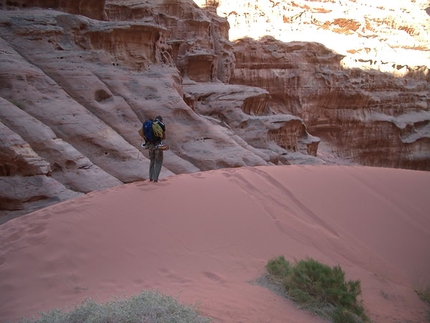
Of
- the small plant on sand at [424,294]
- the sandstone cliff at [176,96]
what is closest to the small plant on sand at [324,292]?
the small plant on sand at [424,294]

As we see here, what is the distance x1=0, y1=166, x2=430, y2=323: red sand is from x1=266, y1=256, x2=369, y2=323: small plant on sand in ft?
0.49

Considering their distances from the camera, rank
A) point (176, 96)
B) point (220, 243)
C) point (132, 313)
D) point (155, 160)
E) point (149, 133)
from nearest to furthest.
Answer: point (132, 313), point (220, 243), point (149, 133), point (155, 160), point (176, 96)

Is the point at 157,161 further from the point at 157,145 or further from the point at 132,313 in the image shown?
the point at 132,313

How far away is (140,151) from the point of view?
11.9 metres

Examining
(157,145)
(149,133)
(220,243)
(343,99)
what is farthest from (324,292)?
(343,99)

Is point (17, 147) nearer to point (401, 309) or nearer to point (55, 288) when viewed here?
point (55, 288)

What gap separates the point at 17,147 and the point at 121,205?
9.76 feet

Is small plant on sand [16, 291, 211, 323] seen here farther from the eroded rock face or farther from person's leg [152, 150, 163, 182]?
the eroded rock face

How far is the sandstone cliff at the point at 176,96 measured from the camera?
921 cm

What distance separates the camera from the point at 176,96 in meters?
14.0

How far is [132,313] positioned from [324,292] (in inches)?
75.6

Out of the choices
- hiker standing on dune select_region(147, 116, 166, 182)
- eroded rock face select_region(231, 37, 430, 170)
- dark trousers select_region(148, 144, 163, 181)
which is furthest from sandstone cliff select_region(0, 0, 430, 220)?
hiker standing on dune select_region(147, 116, 166, 182)

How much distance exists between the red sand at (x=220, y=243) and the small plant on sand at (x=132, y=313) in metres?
0.36

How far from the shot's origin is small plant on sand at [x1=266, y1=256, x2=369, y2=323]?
353 centimetres
